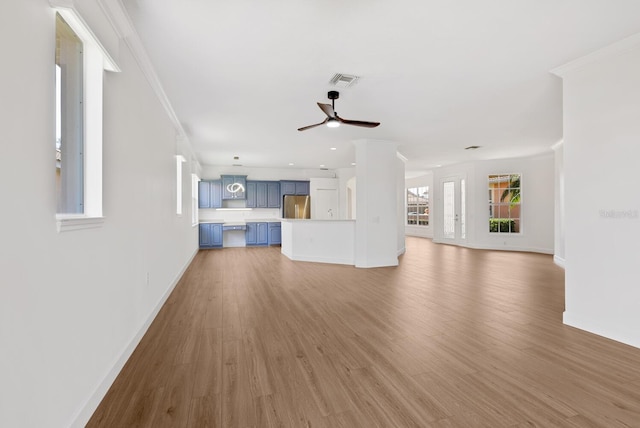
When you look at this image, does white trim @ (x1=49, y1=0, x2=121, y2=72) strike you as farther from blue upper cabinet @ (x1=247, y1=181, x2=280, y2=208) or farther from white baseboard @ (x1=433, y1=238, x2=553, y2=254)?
white baseboard @ (x1=433, y1=238, x2=553, y2=254)

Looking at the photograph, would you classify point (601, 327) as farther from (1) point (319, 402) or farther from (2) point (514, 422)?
(1) point (319, 402)

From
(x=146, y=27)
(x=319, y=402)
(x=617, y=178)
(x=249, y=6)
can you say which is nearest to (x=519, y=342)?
(x=617, y=178)

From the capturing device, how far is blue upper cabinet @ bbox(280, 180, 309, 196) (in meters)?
10.2

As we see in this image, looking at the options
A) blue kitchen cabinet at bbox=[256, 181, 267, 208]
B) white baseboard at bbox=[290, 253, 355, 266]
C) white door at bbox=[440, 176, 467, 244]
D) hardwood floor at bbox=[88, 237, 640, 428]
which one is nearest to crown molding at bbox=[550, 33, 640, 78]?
hardwood floor at bbox=[88, 237, 640, 428]

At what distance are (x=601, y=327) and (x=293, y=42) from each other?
12.7 feet

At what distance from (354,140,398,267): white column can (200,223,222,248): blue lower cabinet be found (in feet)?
16.2

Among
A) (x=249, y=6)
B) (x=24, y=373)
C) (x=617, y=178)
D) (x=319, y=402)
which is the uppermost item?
(x=249, y=6)

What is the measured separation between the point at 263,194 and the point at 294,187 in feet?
3.52

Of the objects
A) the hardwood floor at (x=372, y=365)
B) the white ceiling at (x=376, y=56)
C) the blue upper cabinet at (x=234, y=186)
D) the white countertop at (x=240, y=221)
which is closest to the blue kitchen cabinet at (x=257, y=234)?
Answer: the white countertop at (x=240, y=221)

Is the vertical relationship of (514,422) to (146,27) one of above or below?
below

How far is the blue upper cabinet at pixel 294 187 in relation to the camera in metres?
10.2

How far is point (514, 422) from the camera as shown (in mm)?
1644

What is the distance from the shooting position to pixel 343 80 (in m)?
3.34

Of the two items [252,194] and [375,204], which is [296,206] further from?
[375,204]
